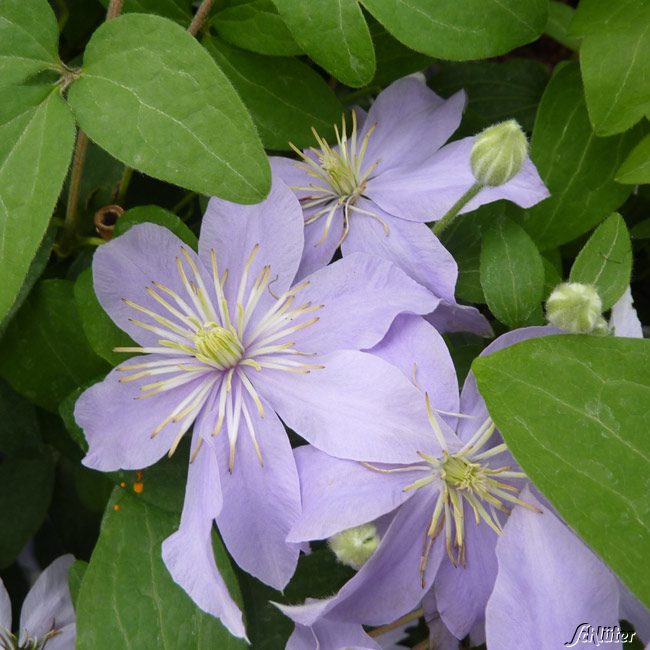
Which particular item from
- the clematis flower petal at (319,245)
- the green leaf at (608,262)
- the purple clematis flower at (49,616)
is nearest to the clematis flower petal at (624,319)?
the green leaf at (608,262)

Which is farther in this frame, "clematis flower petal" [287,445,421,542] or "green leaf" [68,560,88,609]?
"green leaf" [68,560,88,609]

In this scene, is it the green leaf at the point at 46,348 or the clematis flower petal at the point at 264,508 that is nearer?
the clematis flower petal at the point at 264,508

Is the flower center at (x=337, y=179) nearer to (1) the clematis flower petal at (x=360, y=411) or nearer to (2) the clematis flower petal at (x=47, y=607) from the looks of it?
(1) the clematis flower petal at (x=360, y=411)

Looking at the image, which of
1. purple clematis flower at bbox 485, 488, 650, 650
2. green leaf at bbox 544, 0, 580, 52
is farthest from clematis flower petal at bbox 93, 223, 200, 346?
green leaf at bbox 544, 0, 580, 52

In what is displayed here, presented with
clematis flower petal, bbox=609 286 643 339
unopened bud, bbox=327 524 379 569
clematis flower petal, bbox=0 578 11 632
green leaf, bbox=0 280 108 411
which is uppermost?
clematis flower petal, bbox=609 286 643 339

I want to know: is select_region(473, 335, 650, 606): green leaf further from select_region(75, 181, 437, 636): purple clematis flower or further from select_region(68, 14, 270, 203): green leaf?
select_region(68, 14, 270, 203): green leaf

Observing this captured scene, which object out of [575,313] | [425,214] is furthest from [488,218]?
[575,313]

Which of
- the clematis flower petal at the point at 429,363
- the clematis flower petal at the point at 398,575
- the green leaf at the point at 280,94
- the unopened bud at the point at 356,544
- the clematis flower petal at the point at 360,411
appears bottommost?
the clematis flower petal at the point at 398,575
